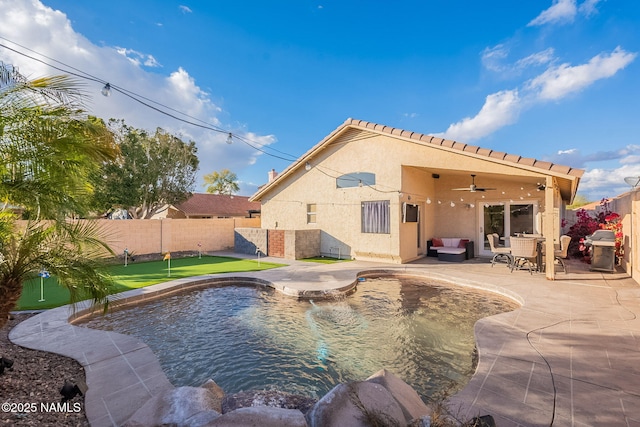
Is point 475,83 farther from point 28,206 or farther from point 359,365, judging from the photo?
point 28,206

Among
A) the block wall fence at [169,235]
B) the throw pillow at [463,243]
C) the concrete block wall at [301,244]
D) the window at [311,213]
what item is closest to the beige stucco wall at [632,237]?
the throw pillow at [463,243]

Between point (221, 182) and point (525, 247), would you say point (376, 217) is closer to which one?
point (525, 247)

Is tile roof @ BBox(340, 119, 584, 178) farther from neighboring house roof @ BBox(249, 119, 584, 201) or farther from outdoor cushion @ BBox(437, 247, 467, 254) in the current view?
outdoor cushion @ BBox(437, 247, 467, 254)

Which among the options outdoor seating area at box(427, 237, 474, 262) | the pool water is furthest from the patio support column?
outdoor seating area at box(427, 237, 474, 262)

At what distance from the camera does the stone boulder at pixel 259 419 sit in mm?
2492

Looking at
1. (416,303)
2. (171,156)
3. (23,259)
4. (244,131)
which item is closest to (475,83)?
(244,131)

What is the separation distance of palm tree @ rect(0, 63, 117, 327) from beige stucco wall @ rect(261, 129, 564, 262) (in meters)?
11.8

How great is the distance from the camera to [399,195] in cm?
1370

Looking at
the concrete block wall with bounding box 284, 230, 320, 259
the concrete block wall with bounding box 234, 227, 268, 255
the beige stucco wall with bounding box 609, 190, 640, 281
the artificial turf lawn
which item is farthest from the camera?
the concrete block wall with bounding box 234, 227, 268, 255

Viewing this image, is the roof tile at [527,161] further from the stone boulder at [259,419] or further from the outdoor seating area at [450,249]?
the stone boulder at [259,419]

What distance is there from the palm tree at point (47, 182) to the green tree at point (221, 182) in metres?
52.6

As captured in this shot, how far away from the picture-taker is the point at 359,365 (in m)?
4.92

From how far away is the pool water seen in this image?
4.58 m

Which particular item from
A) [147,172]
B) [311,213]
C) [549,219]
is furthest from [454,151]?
[147,172]
